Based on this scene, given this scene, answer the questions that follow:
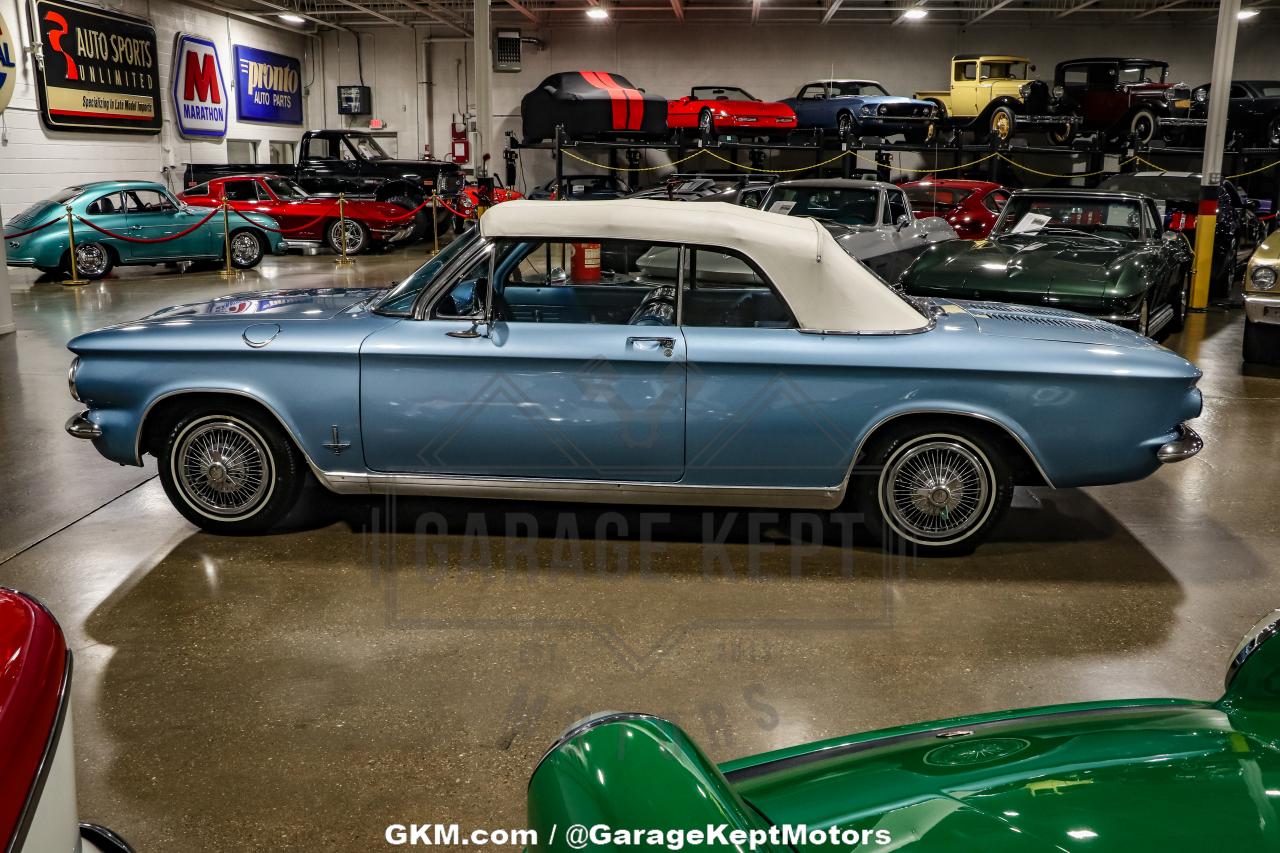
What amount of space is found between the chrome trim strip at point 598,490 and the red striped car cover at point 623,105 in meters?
17.4

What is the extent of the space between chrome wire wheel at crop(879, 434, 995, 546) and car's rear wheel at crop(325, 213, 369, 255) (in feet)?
48.9

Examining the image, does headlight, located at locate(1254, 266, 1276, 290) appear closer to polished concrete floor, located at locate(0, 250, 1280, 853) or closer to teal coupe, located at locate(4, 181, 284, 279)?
polished concrete floor, located at locate(0, 250, 1280, 853)

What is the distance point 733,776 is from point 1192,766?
0.73 meters

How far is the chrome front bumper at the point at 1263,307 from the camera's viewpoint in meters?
8.12

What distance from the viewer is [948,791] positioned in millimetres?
1554

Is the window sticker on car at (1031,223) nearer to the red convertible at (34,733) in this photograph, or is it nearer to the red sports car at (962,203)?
the red sports car at (962,203)

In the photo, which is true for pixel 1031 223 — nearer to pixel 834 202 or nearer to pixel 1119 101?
pixel 834 202

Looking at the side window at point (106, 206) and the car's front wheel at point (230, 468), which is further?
the side window at point (106, 206)

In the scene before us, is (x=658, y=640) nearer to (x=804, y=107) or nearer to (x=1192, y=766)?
(x=1192, y=766)

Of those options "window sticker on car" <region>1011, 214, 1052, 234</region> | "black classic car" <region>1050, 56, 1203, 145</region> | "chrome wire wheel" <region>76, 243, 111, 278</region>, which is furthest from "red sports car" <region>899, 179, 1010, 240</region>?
"chrome wire wheel" <region>76, 243, 111, 278</region>

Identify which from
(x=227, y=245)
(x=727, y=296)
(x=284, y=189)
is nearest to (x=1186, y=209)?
(x=727, y=296)

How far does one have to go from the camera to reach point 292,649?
3.62m

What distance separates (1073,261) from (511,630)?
19.6ft

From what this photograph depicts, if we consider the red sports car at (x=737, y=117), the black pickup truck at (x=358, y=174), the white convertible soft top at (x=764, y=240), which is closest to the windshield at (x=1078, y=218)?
the white convertible soft top at (x=764, y=240)
